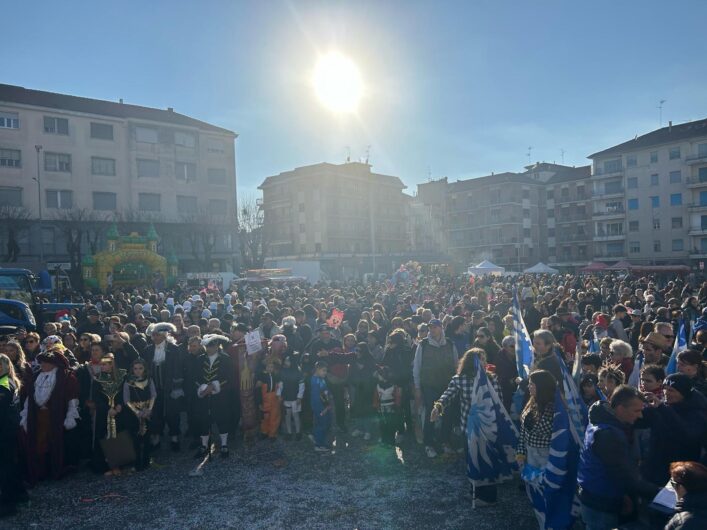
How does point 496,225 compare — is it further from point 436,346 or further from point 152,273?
point 436,346

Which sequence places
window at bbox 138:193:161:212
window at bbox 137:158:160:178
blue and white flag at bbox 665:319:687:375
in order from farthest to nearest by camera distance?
1. window at bbox 137:158:160:178
2. window at bbox 138:193:161:212
3. blue and white flag at bbox 665:319:687:375

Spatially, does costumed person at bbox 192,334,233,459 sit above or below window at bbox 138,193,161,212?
below

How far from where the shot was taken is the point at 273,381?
8.49 m

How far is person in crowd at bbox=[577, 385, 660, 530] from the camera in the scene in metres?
3.76

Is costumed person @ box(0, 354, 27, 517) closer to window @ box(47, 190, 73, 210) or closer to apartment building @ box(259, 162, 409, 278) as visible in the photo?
window @ box(47, 190, 73, 210)

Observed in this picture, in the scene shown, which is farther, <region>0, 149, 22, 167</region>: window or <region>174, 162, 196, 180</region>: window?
<region>174, 162, 196, 180</region>: window

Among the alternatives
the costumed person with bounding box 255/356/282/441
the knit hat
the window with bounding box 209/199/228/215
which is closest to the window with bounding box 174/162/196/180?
the window with bounding box 209/199/228/215

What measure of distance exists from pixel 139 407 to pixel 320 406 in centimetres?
270

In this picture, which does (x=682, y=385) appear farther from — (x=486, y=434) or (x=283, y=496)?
(x=283, y=496)

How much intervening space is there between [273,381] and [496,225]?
6264cm

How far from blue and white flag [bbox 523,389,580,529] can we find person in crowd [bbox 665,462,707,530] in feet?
4.27

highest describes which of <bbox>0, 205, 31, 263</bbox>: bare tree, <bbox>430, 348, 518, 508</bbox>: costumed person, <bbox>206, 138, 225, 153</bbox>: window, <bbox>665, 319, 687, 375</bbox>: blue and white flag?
<bbox>206, 138, 225, 153</bbox>: window

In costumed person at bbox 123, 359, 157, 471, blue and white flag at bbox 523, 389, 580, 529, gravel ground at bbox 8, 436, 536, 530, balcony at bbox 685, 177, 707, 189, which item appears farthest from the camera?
balcony at bbox 685, 177, 707, 189

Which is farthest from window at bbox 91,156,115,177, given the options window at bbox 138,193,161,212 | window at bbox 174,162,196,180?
window at bbox 174,162,196,180
